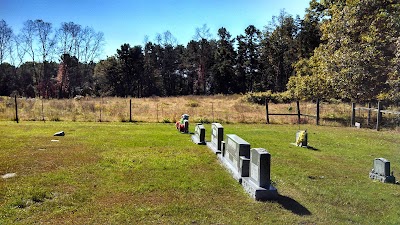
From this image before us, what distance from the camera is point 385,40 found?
62.6ft

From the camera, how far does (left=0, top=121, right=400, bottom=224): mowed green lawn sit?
5.95 m

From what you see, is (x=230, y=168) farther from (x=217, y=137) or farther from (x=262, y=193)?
(x=217, y=137)

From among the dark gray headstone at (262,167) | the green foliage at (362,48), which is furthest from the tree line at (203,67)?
the dark gray headstone at (262,167)

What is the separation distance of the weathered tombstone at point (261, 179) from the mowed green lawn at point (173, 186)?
18 centimetres

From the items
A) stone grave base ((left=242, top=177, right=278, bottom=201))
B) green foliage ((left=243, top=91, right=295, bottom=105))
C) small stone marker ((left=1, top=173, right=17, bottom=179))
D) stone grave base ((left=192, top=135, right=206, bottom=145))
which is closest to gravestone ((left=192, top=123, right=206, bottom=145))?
stone grave base ((left=192, top=135, right=206, bottom=145))

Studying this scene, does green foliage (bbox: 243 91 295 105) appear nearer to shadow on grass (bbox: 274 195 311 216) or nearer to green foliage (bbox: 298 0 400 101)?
green foliage (bbox: 298 0 400 101)

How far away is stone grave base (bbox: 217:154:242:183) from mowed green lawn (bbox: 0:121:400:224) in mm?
163

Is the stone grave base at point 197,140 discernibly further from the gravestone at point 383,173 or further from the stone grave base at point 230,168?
the gravestone at point 383,173

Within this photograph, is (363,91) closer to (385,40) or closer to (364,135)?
(385,40)

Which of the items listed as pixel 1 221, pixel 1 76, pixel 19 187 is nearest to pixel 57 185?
pixel 19 187

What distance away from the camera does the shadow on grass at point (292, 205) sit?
6.25 metres

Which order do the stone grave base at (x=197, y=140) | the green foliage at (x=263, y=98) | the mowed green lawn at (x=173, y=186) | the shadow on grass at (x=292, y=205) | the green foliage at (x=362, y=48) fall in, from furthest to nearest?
the green foliage at (x=263, y=98)
the green foliage at (x=362, y=48)
the stone grave base at (x=197, y=140)
the shadow on grass at (x=292, y=205)
the mowed green lawn at (x=173, y=186)

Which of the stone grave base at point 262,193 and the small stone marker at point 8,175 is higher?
the small stone marker at point 8,175

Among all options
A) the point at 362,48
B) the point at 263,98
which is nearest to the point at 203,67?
the point at 263,98
